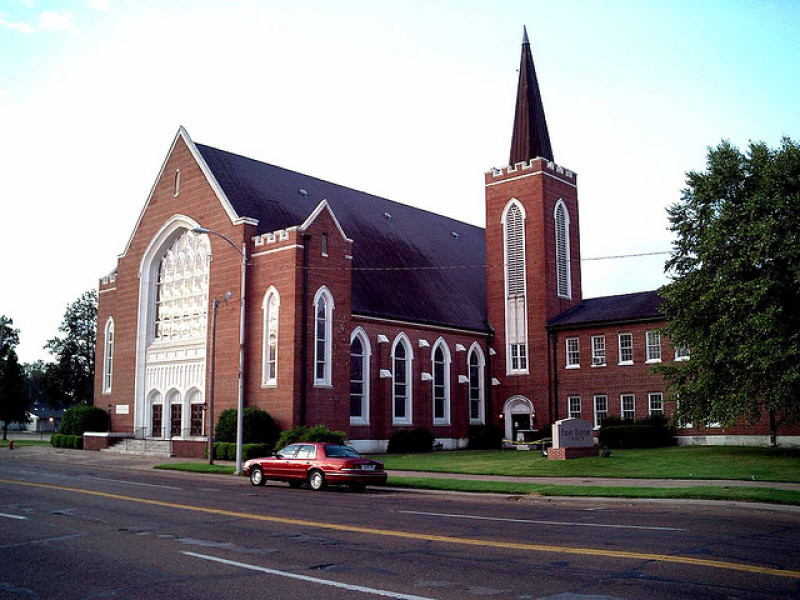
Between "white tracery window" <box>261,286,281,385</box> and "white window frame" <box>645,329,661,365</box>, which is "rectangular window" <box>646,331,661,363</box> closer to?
"white window frame" <box>645,329,661,365</box>

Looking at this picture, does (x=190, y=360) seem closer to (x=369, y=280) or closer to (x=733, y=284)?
(x=369, y=280)

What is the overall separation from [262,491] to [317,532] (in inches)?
385

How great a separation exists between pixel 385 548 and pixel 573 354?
35268mm

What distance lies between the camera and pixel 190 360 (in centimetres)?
4128

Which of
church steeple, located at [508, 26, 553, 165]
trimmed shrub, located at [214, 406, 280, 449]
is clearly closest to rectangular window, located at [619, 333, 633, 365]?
church steeple, located at [508, 26, 553, 165]

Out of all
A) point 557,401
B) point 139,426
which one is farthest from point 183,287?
point 557,401

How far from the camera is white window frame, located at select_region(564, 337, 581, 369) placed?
145ft

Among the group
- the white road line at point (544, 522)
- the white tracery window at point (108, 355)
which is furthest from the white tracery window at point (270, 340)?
the white road line at point (544, 522)

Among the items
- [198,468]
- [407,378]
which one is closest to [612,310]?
[407,378]

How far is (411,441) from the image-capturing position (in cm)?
4106

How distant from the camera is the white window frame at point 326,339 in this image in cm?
3653

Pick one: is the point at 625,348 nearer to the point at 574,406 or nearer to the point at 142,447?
the point at 574,406

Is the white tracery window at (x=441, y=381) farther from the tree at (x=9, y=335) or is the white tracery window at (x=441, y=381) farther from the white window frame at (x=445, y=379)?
the tree at (x=9, y=335)

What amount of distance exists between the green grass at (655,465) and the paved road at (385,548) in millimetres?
6429
